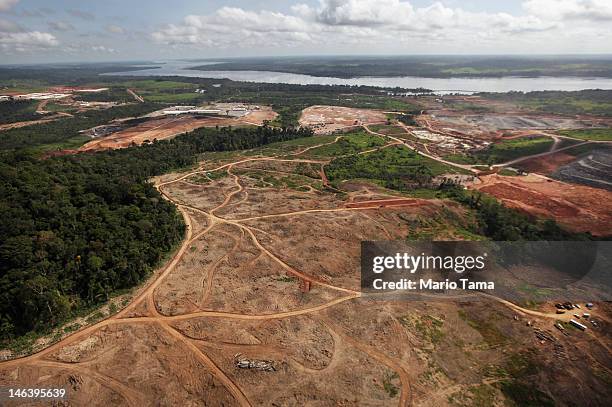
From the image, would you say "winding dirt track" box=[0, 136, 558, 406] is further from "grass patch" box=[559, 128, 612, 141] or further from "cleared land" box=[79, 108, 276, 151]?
"grass patch" box=[559, 128, 612, 141]

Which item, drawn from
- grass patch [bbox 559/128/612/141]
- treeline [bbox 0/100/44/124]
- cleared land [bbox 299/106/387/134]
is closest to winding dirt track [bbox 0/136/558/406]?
cleared land [bbox 299/106/387/134]

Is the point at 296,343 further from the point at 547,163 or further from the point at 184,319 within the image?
the point at 547,163

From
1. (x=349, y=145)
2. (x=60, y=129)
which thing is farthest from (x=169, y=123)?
(x=349, y=145)

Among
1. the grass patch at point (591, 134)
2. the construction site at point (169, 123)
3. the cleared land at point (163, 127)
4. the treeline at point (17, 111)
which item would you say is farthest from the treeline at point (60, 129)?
the grass patch at point (591, 134)

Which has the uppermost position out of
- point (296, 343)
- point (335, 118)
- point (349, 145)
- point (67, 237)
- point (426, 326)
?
point (335, 118)

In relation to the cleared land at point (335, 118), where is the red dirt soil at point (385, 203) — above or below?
below

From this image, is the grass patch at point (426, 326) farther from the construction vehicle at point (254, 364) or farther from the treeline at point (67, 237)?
the treeline at point (67, 237)

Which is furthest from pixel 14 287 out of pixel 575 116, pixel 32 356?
pixel 575 116
